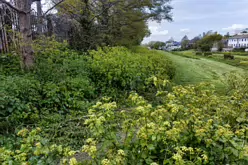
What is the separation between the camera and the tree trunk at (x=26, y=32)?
14.8 ft

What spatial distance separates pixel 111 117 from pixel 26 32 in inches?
168

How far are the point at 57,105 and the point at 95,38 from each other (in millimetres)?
4870

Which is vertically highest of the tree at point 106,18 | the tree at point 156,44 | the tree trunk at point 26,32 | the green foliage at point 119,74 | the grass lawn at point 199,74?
the tree at point 156,44

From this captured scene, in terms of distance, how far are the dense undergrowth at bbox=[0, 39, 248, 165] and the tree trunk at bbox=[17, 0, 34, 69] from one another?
0.30m

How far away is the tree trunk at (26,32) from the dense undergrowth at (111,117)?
0.30 m

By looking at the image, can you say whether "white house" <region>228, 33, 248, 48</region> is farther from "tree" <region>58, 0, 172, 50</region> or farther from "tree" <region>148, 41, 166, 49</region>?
"tree" <region>58, 0, 172, 50</region>

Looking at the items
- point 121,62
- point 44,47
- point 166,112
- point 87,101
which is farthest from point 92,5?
point 166,112

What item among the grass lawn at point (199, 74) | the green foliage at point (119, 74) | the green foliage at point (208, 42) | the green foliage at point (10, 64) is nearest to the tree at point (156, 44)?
the green foliage at point (208, 42)

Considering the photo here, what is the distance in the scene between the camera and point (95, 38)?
7.94 meters

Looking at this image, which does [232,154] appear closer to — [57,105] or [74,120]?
[74,120]

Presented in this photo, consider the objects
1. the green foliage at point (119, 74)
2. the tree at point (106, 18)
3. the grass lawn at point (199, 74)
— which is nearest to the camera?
the green foliage at point (119, 74)

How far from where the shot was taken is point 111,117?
A: 1.52m

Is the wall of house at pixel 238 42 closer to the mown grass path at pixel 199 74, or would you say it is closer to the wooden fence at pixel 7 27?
the mown grass path at pixel 199 74

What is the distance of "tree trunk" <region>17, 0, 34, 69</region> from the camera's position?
4516 millimetres
